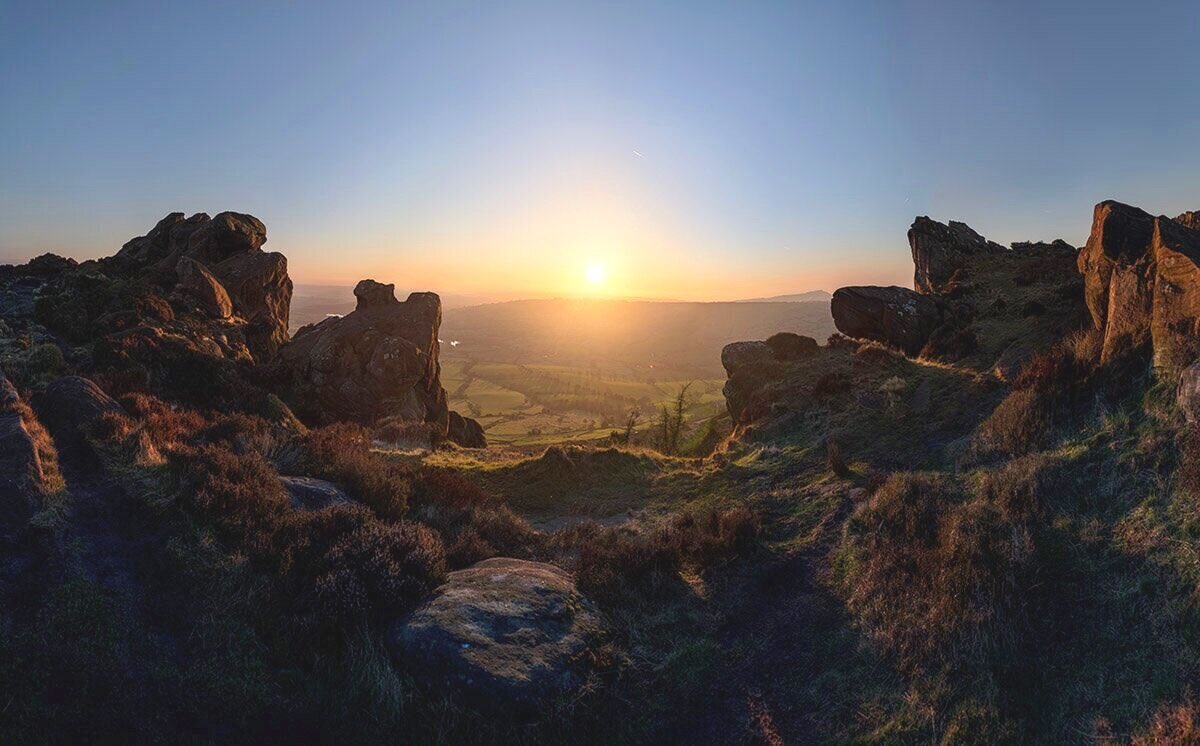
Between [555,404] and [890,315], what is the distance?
13226 cm

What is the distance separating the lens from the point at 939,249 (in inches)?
1623

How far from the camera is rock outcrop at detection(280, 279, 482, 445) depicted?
30922 mm

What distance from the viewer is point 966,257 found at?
4131 cm

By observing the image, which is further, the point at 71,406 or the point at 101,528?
the point at 71,406

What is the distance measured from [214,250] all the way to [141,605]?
38.7 meters

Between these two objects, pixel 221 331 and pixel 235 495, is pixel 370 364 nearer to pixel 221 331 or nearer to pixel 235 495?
pixel 221 331

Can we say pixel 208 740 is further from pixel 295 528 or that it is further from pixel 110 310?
pixel 110 310

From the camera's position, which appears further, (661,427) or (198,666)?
(661,427)

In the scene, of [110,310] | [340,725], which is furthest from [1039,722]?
[110,310]

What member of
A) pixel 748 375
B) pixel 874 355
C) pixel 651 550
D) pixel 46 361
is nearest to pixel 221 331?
pixel 46 361

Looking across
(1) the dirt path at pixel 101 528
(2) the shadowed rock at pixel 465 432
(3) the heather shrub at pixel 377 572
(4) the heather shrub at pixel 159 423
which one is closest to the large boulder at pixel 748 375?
(3) the heather shrub at pixel 377 572

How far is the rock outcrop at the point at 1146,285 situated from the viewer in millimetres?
10461

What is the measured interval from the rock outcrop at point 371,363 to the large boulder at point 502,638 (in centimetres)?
→ 2483

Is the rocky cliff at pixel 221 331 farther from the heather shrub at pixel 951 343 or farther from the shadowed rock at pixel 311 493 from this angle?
the heather shrub at pixel 951 343
